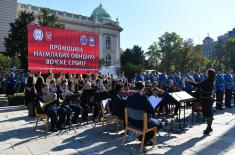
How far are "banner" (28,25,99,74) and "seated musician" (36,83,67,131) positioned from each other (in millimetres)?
5168

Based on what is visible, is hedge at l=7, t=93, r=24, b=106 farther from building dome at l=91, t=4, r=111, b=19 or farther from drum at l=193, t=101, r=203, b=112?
building dome at l=91, t=4, r=111, b=19

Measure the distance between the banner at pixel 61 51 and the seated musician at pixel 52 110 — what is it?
517 centimetres

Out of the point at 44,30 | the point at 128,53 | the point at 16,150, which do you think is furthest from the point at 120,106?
the point at 128,53

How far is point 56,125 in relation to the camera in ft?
31.6

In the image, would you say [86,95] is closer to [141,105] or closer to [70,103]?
[70,103]

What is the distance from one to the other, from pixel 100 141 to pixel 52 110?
2.07m

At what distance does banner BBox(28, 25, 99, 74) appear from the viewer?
15.1 metres

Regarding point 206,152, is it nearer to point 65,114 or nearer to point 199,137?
point 199,137

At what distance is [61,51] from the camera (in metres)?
16.4

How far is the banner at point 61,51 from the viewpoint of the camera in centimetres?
1508

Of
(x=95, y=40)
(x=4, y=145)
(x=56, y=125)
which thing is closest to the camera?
(x=4, y=145)

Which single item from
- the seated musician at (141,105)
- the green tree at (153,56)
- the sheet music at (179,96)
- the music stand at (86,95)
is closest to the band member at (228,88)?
the sheet music at (179,96)

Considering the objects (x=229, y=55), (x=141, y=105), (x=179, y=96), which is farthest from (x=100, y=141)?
(x=229, y=55)

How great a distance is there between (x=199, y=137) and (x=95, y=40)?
35.6 ft
